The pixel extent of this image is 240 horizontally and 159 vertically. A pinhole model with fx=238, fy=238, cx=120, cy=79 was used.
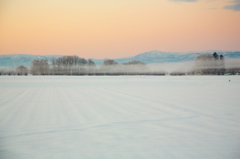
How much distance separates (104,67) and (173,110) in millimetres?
30284

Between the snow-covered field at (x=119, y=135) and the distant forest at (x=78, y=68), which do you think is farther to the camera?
the distant forest at (x=78, y=68)

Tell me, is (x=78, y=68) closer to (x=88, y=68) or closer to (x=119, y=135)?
(x=88, y=68)

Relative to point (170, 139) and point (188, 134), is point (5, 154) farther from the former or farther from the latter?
point (188, 134)

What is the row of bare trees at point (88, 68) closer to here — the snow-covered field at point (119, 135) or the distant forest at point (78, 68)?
the distant forest at point (78, 68)

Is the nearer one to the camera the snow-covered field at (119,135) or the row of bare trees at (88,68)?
the snow-covered field at (119,135)

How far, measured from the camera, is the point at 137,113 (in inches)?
168

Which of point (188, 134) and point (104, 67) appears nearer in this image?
point (188, 134)

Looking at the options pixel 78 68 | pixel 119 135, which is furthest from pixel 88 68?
pixel 119 135

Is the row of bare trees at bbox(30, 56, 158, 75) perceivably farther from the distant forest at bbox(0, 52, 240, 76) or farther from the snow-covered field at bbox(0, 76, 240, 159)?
the snow-covered field at bbox(0, 76, 240, 159)

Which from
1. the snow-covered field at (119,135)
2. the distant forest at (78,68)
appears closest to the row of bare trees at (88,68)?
the distant forest at (78,68)

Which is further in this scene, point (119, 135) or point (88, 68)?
point (88, 68)

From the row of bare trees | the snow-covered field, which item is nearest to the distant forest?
the row of bare trees

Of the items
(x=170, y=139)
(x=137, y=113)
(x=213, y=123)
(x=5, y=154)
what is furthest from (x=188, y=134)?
(x=5, y=154)

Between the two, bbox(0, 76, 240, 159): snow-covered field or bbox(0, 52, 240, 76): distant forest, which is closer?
bbox(0, 76, 240, 159): snow-covered field
